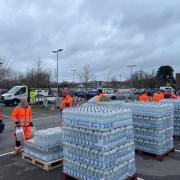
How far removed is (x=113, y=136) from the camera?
5.26 meters

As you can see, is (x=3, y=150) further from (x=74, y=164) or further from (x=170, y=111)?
(x=170, y=111)

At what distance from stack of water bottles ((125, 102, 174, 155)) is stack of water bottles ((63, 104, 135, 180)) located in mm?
1846

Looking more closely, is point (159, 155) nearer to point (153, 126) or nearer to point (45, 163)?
point (153, 126)

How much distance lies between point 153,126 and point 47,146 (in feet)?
10.4

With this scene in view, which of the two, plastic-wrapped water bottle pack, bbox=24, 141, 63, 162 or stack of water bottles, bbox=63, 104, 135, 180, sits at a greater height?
stack of water bottles, bbox=63, 104, 135, 180

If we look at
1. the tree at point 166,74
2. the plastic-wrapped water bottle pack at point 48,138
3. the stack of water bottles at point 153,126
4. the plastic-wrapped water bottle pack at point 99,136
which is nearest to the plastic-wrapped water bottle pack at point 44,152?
the plastic-wrapped water bottle pack at point 48,138

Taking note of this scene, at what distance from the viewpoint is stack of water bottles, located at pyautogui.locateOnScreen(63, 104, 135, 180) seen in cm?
507

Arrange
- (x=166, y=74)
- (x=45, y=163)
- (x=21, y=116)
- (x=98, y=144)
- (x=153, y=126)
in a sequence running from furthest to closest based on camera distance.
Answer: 1. (x=166, y=74)
2. (x=21, y=116)
3. (x=153, y=126)
4. (x=45, y=163)
5. (x=98, y=144)

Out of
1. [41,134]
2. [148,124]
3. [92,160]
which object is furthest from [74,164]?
[148,124]

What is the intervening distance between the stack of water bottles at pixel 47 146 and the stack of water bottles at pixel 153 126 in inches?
99.9

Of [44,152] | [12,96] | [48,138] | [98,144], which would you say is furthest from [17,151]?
[12,96]

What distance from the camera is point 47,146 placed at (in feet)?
21.9

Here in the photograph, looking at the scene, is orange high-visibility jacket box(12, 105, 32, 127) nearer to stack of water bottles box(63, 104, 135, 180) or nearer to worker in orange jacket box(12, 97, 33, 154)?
worker in orange jacket box(12, 97, 33, 154)

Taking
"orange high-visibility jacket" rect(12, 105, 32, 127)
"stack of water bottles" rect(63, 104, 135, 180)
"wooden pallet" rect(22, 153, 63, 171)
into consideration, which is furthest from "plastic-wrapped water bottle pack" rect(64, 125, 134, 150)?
"orange high-visibility jacket" rect(12, 105, 32, 127)
